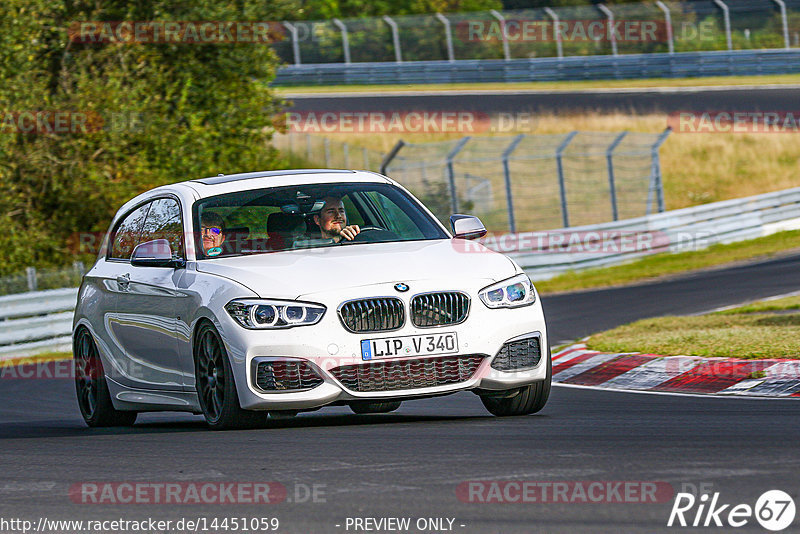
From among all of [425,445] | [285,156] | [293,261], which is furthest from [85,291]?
→ [285,156]

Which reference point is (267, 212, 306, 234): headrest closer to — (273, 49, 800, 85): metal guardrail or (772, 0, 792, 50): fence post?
(772, 0, 792, 50): fence post

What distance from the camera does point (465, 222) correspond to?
8891 millimetres

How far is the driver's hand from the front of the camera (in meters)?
8.82

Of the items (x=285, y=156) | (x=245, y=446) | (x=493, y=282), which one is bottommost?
(x=285, y=156)

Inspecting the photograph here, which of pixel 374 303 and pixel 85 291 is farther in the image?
pixel 85 291

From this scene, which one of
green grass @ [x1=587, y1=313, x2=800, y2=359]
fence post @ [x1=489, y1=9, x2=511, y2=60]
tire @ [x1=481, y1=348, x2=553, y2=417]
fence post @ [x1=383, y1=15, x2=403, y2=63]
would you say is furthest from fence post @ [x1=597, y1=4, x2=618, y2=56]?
tire @ [x1=481, y1=348, x2=553, y2=417]

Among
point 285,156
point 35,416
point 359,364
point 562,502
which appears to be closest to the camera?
point 562,502

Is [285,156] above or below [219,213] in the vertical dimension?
below

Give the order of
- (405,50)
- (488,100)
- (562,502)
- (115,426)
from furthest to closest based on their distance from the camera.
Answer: (405,50) < (488,100) < (115,426) < (562,502)

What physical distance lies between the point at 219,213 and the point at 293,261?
3.19ft

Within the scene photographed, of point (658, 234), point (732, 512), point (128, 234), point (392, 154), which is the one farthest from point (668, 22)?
point (732, 512)

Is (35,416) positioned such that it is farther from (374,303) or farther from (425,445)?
(425,445)

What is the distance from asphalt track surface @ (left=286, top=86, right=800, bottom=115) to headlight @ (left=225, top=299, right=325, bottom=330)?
33387 mm

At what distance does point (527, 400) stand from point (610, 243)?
18097 mm
